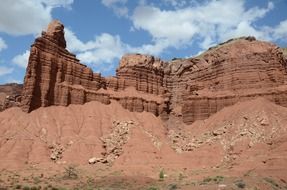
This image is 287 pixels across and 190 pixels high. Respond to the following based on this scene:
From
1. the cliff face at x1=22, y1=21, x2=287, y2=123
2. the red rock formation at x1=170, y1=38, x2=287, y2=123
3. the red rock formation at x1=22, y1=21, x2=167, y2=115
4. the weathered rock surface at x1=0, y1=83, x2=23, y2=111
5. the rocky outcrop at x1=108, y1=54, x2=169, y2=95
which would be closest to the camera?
the red rock formation at x1=22, y1=21, x2=167, y2=115

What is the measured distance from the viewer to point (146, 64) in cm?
8950

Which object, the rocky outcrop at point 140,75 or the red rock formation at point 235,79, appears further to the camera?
the rocky outcrop at point 140,75

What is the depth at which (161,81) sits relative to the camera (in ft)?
297

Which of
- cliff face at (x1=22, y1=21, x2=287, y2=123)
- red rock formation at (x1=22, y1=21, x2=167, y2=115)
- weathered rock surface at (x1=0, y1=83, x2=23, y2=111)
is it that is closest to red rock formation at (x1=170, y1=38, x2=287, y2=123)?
cliff face at (x1=22, y1=21, x2=287, y2=123)

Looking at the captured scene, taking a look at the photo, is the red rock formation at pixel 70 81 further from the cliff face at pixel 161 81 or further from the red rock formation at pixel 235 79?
the red rock formation at pixel 235 79

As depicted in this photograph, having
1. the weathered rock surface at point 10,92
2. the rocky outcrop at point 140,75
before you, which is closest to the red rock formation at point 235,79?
the rocky outcrop at point 140,75

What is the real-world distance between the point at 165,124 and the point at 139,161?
59.6 feet

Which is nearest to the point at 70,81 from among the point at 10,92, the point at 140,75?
the point at 140,75

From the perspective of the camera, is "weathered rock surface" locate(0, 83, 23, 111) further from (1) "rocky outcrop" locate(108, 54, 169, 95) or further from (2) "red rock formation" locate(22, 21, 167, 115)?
(1) "rocky outcrop" locate(108, 54, 169, 95)

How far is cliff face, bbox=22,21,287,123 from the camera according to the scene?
72250 mm

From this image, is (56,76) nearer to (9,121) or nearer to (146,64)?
(9,121)

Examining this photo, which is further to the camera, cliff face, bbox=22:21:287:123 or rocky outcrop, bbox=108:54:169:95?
rocky outcrop, bbox=108:54:169:95

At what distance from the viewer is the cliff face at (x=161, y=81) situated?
72.2m

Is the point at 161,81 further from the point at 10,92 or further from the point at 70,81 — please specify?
the point at 10,92
